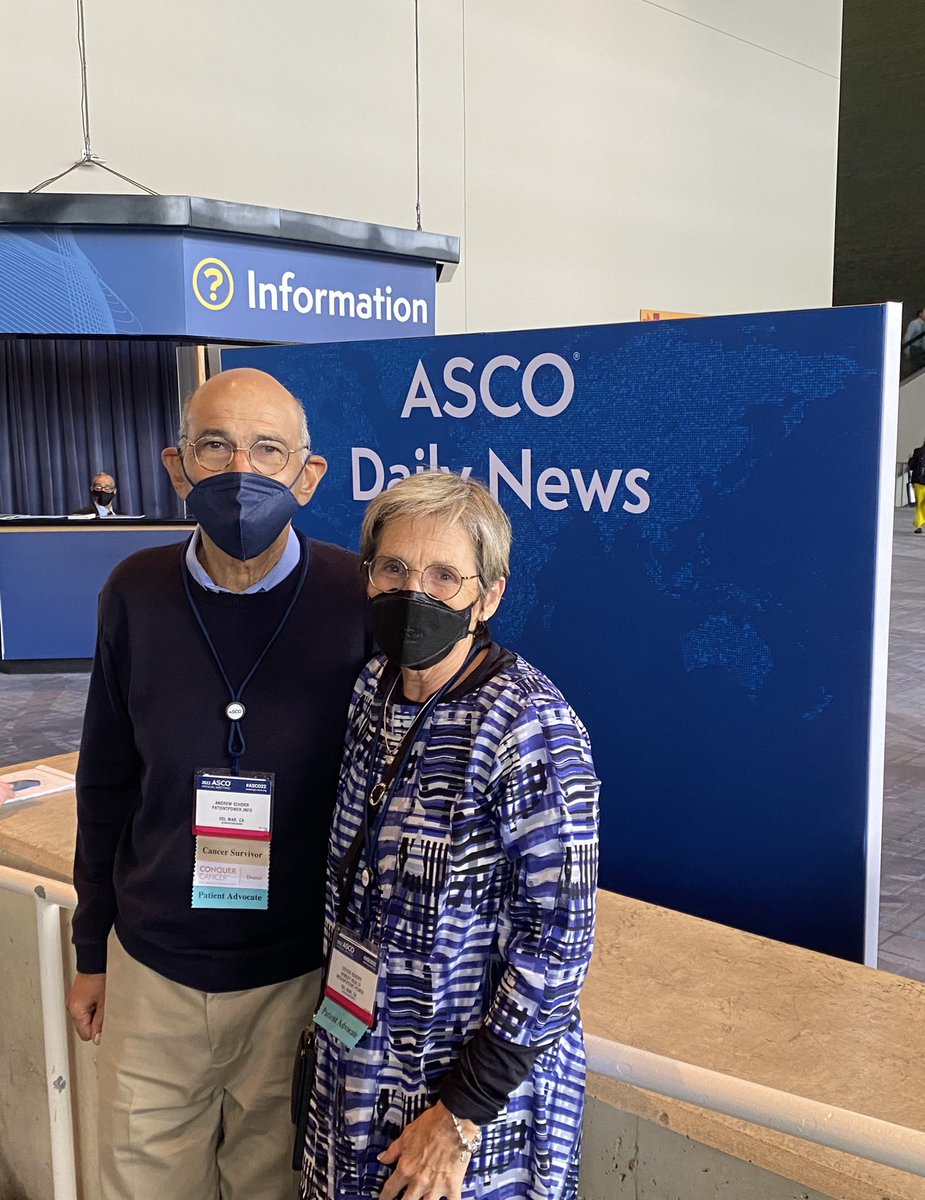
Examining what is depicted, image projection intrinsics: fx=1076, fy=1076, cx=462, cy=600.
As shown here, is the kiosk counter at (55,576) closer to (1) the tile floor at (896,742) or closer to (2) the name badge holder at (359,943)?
(1) the tile floor at (896,742)

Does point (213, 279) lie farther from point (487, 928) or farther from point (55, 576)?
point (487, 928)

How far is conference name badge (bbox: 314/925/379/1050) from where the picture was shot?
1.31m

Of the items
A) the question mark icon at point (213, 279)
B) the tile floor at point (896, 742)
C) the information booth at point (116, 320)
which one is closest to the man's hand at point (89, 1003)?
the tile floor at point (896, 742)

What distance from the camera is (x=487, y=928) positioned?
1280mm

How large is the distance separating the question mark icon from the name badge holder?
6.81 metres

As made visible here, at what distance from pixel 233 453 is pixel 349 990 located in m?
0.78

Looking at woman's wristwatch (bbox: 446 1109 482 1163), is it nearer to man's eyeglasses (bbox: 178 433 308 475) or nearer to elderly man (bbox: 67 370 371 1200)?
elderly man (bbox: 67 370 371 1200)

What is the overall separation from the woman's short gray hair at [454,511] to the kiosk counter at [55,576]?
7.02m

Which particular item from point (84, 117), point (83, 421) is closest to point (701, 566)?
point (84, 117)

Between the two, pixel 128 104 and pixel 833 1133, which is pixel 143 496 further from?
pixel 833 1133

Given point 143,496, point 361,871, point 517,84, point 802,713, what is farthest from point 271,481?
point 517,84

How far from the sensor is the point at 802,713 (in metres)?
2.27

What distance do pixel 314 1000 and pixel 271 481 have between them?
783mm

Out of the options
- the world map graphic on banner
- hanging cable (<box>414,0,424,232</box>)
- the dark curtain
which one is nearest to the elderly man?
the world map graphic on banner
